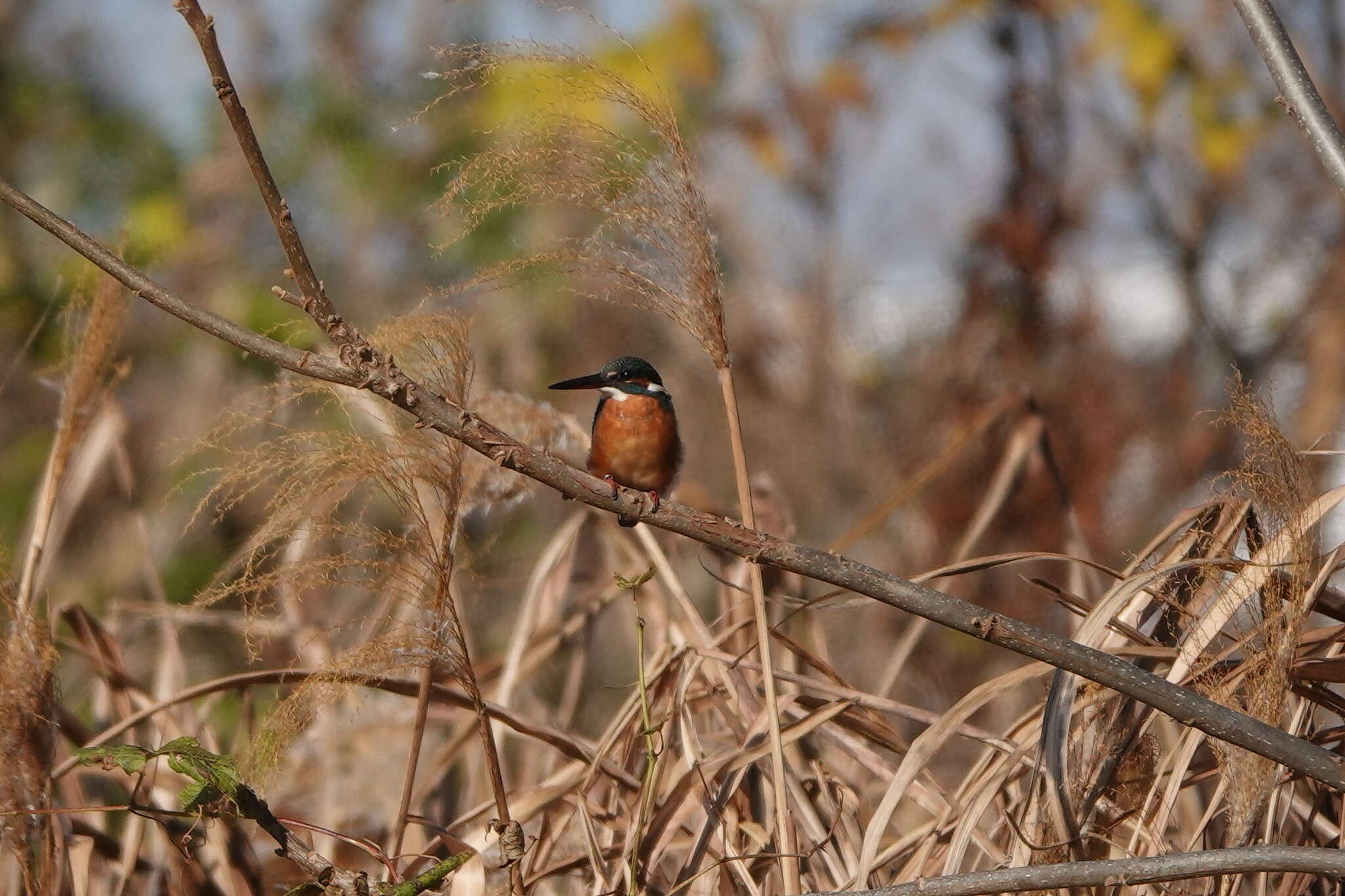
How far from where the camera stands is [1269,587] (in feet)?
4.91

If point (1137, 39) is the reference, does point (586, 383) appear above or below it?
below

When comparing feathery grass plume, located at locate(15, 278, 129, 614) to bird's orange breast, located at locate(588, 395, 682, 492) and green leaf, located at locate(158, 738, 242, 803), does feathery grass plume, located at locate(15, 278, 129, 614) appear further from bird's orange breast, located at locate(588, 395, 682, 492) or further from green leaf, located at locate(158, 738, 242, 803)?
bird's orange breast, located at locate(588, 395, 682, 492)

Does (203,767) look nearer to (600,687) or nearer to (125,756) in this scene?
(125,756)

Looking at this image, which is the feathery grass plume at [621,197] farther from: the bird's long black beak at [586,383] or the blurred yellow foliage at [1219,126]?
the blurred yellow foliage at [1219,126]

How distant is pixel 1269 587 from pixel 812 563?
614mm

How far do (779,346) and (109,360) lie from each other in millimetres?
5281

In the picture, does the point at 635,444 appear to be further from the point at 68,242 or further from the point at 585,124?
the point at 68,242

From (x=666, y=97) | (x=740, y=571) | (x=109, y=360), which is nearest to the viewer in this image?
(x=666, y=97)

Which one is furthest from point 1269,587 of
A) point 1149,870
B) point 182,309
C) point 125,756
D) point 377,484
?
point 125,756

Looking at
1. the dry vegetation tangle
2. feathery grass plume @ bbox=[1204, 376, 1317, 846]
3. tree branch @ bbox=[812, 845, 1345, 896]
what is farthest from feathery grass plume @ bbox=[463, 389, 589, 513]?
feathery grass plume @ bbox=[1204, 376, 1317, 846]

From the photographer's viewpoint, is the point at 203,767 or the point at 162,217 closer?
the point at 203,767

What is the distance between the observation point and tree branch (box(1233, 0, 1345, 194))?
143 centimetres

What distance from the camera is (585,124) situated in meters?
1.50

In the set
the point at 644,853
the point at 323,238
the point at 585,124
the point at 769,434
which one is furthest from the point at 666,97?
the point at 323,238
